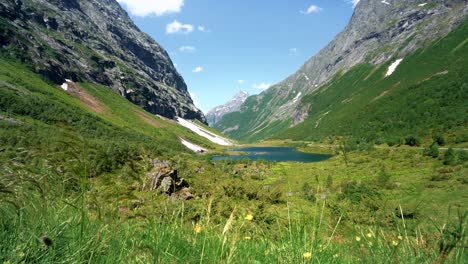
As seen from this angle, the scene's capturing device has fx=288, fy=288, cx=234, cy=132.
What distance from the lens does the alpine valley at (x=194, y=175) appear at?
261 cm

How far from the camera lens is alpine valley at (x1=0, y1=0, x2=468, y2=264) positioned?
2.61m

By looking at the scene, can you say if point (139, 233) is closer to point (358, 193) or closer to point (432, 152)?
point (358, 193)

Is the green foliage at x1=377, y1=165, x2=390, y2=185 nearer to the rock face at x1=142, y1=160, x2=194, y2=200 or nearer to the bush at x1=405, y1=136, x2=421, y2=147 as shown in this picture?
the rock face at x1=142, y1=160, x2=194, y2=200

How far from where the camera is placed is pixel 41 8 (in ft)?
543

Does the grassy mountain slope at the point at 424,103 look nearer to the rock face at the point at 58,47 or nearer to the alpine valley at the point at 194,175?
the alpine valley at the point at 194,175

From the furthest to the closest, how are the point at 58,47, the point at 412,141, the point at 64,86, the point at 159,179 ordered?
1. the point at 58,47
2. the point at 64,86
3. the point at 412,141
4. the point at 159,179

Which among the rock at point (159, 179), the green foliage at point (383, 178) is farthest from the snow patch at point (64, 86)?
the rock at point (159, 179)

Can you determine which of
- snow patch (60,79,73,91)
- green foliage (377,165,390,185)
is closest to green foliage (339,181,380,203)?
green foliage (377,165,390,185)

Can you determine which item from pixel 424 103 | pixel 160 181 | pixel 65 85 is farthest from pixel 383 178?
pixel 65 85

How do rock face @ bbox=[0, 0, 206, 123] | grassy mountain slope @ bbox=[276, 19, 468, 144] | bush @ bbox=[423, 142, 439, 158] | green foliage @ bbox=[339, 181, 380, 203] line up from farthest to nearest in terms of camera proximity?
1. rock face @ bbox=[0, 0, 206, 123]
2. grassy mountain slope @ bbox=[276, 19, 468, 144]
3. bush @ bbox=[423, 142, 439, 158]
4. green foliage @ bbox=[339, 181, 380, 203]

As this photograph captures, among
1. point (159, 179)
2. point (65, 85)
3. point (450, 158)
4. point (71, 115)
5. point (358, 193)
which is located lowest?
point (450, 158)

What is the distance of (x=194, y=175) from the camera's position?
45.6 feet

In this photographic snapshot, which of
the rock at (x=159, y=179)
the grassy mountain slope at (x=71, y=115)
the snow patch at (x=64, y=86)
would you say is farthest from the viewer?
the snow patch at (x=64, y=86)

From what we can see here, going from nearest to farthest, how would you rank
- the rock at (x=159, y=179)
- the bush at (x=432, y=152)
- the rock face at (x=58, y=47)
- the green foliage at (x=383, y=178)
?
the rock at (x=159, y=179) < the green foliage at (x=383, y=178) < the bush at (x=432, y=152) < the rock face at (x=58, y=47)
